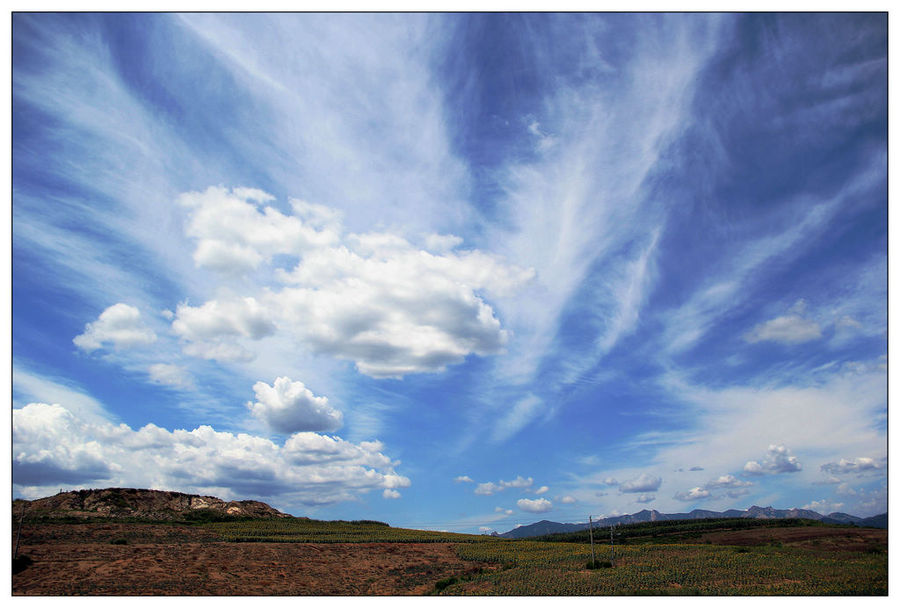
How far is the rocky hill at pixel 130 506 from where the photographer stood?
91312mm

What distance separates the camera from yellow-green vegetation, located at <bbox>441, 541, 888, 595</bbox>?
1663 inches

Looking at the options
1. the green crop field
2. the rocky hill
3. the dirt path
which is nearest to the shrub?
the dirt path

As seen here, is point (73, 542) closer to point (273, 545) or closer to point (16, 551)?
point (16, 551)

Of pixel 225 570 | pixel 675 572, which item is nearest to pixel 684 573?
pixel 675 572

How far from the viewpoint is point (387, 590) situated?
147 feet

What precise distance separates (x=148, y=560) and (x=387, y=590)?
2224cm

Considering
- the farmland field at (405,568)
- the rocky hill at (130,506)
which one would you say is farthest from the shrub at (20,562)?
the rocky hill at (130,506)

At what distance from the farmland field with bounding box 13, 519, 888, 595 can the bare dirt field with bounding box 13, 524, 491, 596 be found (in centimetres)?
9

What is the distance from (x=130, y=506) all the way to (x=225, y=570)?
231 ft

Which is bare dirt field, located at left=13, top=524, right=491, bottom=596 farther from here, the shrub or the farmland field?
the shrub

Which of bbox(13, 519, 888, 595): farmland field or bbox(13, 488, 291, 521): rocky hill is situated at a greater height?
bbox(13, 488, 291, 521): rocky hill

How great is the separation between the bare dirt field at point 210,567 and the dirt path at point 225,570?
2.6 inches

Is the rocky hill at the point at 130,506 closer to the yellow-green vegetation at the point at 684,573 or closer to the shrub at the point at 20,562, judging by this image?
the shrub at the point at 20,562
